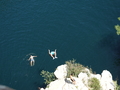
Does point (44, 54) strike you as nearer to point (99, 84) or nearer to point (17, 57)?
point (17, 57)

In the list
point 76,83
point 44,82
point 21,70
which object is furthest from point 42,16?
point 76,83

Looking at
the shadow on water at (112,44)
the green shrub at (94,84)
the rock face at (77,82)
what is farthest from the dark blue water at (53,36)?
the green shrub at (94,84)

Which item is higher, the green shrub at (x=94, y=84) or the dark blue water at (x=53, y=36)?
the green shrub at (x=94, y=84)

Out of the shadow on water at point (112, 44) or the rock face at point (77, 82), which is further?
the shadow on water at point (112, 44)

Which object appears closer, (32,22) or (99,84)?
(99,84)

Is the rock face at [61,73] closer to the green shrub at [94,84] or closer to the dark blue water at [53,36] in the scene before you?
the green shrub at [94,84]

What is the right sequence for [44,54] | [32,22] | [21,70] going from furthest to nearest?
1. [32,22]
2. [44,54]
3. [21,70]

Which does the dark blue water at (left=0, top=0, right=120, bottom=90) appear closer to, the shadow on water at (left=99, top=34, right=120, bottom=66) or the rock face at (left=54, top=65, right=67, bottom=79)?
the shadow on water at (left=99, top=34, right=120, bottom=66)
